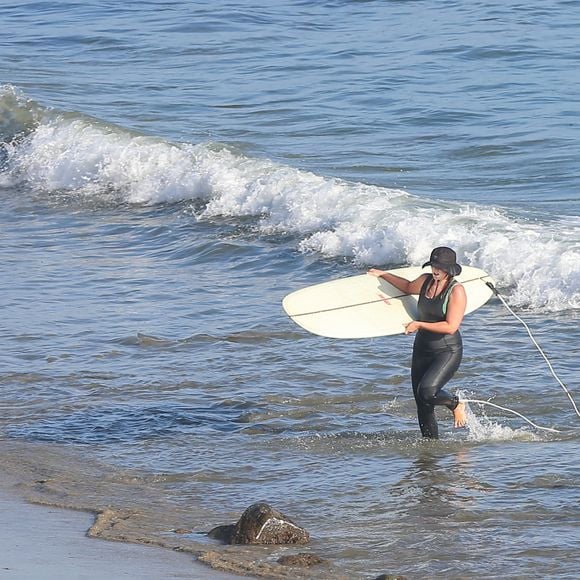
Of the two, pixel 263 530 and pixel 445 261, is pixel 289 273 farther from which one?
pixel 263 530

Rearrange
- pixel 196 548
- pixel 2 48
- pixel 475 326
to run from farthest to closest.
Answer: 1. pixel 2 48
2. pixel 475 326
3. pixel 196 548

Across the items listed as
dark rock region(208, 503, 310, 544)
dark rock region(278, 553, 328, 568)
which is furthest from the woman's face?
dark rock region(278, 553, 328, 568)

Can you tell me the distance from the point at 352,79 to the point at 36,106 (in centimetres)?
592

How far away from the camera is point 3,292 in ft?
41.2

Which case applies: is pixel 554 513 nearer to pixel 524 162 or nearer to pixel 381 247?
pixel 381 247

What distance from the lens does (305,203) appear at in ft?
52.6

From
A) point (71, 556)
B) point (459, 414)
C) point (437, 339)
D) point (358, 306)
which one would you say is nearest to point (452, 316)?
point (437, 339)

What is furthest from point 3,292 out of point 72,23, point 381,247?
point 72,23

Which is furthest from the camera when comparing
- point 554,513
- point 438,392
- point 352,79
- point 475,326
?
point 352,79

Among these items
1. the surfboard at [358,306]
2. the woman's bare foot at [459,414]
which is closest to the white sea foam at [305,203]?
the surfboard at [358,306]

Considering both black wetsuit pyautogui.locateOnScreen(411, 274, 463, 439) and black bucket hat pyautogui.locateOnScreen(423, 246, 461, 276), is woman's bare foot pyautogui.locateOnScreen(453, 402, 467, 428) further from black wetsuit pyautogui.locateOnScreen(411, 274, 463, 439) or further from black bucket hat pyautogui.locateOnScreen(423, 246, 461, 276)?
black bucket hat pyautogui.locateOnScreen(423, 246, 461, 276)

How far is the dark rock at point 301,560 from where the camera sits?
625 cm

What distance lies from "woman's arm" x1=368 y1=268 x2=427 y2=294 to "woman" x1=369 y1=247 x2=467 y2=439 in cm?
6

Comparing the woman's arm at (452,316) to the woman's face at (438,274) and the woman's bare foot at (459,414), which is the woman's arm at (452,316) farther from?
the woman's bare foot at (459,414)
